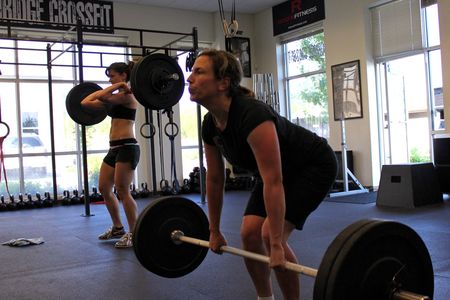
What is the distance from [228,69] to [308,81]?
6.66m

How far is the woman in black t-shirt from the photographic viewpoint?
1537 millimetres

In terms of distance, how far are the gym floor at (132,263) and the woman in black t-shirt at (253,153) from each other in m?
0.55

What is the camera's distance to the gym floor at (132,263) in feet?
7.48

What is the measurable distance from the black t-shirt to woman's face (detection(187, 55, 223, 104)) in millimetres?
77

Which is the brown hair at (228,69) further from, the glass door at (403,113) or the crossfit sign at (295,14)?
the crossfit sign at (295,14)

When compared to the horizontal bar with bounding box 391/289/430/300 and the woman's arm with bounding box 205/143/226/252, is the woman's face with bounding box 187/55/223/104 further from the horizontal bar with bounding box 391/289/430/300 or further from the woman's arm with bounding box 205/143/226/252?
the horizontal bar with bounding box 391/289/430/300

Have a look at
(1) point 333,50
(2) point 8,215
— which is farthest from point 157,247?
(1) point 333,50

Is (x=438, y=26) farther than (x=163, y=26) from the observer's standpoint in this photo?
No

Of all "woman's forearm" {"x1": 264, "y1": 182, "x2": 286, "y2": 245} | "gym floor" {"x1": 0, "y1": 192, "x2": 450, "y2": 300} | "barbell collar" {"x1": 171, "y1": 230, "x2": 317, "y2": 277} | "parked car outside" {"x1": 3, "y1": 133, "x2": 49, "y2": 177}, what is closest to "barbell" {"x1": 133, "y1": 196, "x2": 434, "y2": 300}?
"barbell collar" {"x1": 171, "y1": 230, "x2": 317, "y2": 277}

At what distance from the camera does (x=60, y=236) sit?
4012 mm

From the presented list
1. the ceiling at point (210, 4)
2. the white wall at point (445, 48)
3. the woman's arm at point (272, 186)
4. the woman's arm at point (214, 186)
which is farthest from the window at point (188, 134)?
the woman's arm at point (272, 186)

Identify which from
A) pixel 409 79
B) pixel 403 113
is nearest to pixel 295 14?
pixel 409 79

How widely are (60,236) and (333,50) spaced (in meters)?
5.01

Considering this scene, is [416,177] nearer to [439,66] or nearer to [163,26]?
[439,66]
